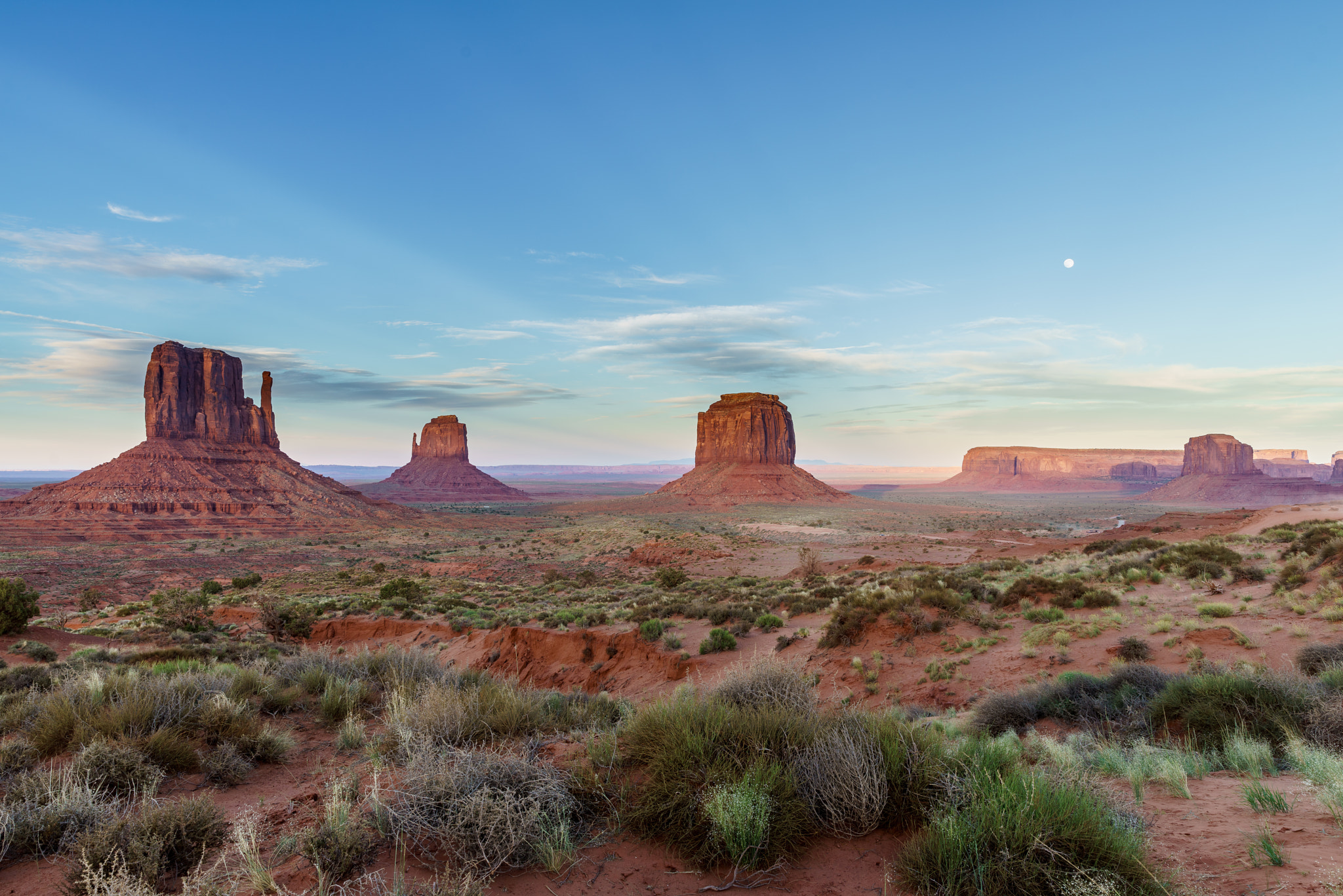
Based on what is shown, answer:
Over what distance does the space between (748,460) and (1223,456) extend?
108566 millimetres

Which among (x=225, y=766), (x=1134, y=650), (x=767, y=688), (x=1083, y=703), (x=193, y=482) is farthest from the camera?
(x=193, y=482)

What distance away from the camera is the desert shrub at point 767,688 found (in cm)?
581

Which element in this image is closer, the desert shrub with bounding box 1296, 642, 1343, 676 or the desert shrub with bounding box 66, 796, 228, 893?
the desert shrub with bounding box 66, 796, 228, 893

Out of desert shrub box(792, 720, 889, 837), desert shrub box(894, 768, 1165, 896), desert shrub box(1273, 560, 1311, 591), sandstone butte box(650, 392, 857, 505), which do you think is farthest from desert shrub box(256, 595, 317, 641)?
sandstone butte box(650, 392, 857, 505)

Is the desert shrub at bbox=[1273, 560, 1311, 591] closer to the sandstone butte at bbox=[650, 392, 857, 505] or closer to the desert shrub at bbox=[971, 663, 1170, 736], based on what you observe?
the desert shrub at bbox=[971, 663, 1170, 736]

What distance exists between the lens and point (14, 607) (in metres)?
15.7

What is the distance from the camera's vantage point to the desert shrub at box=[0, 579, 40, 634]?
1552 cm

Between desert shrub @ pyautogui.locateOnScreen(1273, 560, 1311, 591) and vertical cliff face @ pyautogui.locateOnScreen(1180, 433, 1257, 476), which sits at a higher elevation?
vertical cliff face @ pyautogui.locateOnScreen(1180, 433, 1257, 476)

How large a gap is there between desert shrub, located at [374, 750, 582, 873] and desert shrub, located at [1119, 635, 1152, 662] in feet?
34.5

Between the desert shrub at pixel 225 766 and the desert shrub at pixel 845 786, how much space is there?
4992 millimetres

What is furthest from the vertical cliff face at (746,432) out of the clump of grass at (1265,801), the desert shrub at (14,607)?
the clump of grass at (1265,801)

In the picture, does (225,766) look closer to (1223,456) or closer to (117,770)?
(117,770)

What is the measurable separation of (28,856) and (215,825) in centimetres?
114

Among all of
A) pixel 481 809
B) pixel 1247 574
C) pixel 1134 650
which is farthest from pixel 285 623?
pixel 1247 574
